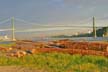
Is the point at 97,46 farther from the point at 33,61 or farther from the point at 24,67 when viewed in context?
the point at 24,67

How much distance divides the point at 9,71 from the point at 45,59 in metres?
5.83

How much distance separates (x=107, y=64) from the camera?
23.8 meters

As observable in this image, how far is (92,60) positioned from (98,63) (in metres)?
1.09

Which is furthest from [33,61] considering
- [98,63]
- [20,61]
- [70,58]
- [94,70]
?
[94,70]

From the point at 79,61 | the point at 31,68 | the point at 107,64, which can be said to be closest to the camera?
the point at 31,68

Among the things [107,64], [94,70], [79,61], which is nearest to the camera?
[94,70]

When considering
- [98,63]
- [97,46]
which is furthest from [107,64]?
[97,46]

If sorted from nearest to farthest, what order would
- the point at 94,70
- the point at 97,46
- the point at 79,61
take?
1. the point at 94,70
2. the point at 79,61
3. the point at 97,46

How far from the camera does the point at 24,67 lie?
74.5ft

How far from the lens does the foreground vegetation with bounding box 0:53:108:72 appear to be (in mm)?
21688

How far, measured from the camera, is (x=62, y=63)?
24.5m

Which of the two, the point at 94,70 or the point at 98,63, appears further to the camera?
the point at 98,63

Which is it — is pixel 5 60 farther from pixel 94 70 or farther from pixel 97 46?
pixel 97 46

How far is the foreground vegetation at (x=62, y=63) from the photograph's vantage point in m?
21.7
